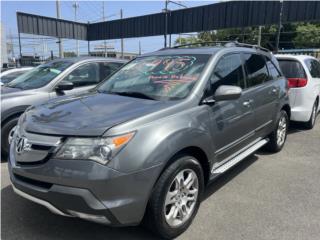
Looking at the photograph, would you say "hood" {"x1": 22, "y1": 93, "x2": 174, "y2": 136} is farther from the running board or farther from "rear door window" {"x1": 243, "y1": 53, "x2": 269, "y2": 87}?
"rear door window" {"x1": 243, "y1": 53, "x2": 269, "y2": 87}

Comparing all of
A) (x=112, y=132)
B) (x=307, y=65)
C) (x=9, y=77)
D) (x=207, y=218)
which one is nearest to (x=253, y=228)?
(x=207, y=218)

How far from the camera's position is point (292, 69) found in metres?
6.88

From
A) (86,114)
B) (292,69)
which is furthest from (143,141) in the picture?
(292,69)

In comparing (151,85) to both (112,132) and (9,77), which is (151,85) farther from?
(9,77)

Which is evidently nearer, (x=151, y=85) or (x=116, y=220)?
(x=116, y=220)

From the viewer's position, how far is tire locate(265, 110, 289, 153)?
5.45 m

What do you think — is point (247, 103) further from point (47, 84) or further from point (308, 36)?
point (308, 36)

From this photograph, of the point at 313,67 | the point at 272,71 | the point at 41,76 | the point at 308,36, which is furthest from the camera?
the point at 308,36

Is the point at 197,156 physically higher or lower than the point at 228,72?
lower

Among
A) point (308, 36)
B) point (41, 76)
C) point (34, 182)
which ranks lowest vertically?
point (34, 182)

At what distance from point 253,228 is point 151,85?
190cm

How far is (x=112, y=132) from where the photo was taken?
255 centimetres

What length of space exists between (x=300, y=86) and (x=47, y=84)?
5.15m

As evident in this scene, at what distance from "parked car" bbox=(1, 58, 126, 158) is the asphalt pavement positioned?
2.86 ft
